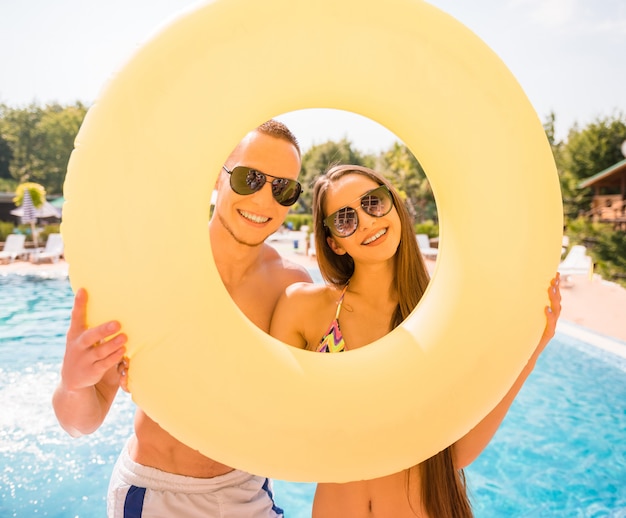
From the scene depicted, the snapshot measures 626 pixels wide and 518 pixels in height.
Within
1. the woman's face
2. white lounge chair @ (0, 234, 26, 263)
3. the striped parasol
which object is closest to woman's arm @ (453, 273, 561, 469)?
the woman's face

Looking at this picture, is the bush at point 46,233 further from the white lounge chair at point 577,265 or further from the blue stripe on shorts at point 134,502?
the blue stripe on shorts at point 134,502

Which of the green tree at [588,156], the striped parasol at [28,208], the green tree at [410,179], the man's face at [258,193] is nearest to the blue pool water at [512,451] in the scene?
the man's face at [258,193]

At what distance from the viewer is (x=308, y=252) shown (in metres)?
14.1

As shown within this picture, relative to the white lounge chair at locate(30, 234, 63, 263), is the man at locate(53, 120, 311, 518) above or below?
above

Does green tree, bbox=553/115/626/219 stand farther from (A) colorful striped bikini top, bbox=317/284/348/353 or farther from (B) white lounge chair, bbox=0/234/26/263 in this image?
(A) colorful striped bikini top, bbox=317/284/348/353

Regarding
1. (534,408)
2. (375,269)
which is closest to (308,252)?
(534,408)

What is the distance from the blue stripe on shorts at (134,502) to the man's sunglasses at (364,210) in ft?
3.77

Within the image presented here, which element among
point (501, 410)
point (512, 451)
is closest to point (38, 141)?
point (512, 451)

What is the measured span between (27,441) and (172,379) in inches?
166

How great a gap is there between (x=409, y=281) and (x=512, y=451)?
3.52m

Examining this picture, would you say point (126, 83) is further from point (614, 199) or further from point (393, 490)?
point (614, 199)

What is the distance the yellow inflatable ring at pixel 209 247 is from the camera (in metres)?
1.15

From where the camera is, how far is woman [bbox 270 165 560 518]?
5.29ft

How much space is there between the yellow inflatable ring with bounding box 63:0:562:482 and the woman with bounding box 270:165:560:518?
10.6 inches
